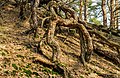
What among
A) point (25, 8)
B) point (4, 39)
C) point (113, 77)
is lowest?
point (113, 77)

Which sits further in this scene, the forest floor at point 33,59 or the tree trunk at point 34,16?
the tree trunk at point 34,16

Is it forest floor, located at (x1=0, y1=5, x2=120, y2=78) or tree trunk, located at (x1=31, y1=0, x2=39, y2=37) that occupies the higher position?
tree trunk, located at (x1=31, y1=0, x2=39, y2=37)

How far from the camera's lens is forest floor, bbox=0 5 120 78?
7.11 m

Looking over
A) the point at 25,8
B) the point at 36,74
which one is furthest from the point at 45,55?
the point at 25,8

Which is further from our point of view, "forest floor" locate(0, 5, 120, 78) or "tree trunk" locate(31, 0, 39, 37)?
"tree trunk" locate(31, 0, 39, 37)

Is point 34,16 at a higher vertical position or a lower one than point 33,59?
higher

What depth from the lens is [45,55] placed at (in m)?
8.17

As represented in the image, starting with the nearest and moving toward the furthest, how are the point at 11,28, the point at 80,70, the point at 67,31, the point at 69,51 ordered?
the point at 80,70
the point at 69,51
the point at 11,28
the point at 67,31

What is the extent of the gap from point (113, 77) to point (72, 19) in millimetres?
2354

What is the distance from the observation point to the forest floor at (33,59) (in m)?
7.11

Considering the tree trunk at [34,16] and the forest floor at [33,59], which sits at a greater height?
the tree trunk at [34,16]

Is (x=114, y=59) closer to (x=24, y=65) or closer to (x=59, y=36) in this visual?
(x=59, y=36)

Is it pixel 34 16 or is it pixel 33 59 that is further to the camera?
pixel 34 16

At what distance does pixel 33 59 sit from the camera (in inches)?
305
